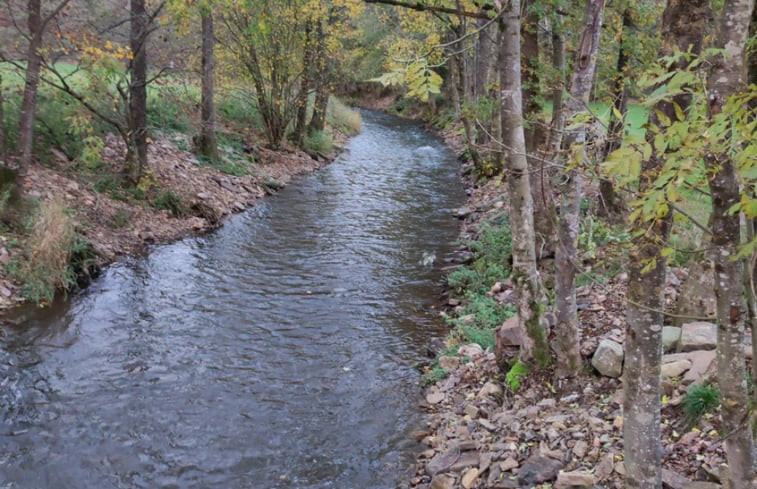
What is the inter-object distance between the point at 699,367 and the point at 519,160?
2.48 metres

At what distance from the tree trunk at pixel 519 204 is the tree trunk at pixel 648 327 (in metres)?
2.25

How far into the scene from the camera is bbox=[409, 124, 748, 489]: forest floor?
4.14 m

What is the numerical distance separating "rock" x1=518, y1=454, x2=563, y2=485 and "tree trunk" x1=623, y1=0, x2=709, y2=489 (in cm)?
99

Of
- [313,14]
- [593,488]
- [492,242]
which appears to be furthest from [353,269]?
[313,14]

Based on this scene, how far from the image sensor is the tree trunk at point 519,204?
5414mm

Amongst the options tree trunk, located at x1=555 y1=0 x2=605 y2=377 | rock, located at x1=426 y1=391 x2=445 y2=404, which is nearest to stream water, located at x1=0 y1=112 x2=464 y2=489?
rock, located at x1=426 y1=391 x2=445 y2=404

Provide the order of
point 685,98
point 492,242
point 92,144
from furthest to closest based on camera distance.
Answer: point 92,144 → point 492,242 → point 685,98

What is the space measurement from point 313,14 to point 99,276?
11.9m

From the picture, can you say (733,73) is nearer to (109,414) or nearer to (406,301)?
(109,414)

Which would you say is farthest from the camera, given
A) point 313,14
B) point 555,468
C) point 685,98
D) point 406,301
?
point 313,14

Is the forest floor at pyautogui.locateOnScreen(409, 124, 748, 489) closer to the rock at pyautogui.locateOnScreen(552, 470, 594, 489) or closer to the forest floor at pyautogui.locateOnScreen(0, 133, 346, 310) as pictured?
the rock at pyautogui.locateOnScreen(552, 470, 594, 489)

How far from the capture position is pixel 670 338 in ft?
18.0

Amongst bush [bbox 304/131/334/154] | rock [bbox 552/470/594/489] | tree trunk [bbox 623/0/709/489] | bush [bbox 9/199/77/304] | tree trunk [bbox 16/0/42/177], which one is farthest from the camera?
bush [bbox 304/131/334/154]

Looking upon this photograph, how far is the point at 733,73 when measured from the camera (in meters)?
2.51
